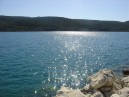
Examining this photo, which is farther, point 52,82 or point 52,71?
point 52,71

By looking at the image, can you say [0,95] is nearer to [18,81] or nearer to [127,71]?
[18,81]

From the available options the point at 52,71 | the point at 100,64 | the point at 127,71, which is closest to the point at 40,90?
the point at 52,71

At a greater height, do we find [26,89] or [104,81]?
[104,81]

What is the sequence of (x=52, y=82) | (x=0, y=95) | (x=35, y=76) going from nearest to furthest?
1. (x=0, y=95)
2. (x=52, y=82)
3. (x=35, y=76)

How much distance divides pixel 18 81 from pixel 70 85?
803 centimetres

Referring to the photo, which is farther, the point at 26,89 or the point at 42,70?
the point at 42,70

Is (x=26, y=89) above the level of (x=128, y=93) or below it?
→ below

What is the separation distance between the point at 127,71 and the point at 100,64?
35.6 ft

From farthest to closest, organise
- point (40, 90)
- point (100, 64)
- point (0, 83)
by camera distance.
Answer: point (100, 64) → point (0, 83) → point (40, 90)

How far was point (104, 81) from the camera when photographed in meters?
26.6

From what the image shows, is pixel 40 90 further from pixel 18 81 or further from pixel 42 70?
pixel 42 70

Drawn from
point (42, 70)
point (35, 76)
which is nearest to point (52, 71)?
point (42, 70)

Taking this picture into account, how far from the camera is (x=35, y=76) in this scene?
127 feet

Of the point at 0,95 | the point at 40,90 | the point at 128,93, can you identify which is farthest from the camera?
the point at 40,90
